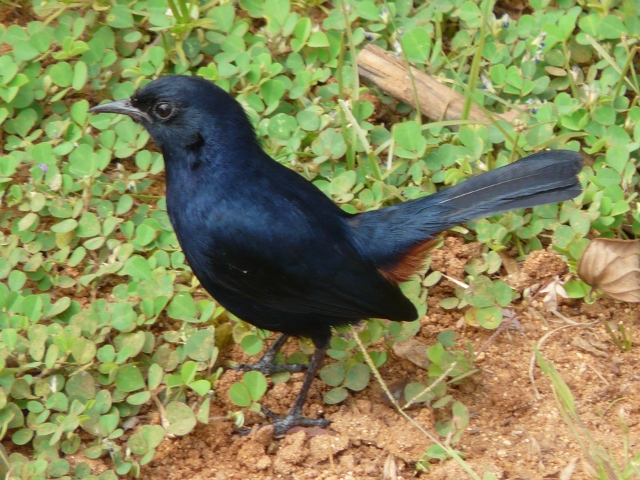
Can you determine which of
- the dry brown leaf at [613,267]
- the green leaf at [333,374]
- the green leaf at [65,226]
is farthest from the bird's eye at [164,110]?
the dry brown leaf at [613,267]

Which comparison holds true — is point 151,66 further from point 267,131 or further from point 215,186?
point 215,186

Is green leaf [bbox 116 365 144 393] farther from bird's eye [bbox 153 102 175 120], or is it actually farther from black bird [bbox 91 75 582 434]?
bird's eye [bbox 153 102 175 120]

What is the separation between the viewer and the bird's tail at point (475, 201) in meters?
4.44

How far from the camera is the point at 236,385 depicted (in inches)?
175

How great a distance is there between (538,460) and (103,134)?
10.2 feet

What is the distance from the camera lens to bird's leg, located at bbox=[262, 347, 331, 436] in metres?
4.52

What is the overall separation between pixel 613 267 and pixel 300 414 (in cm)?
178

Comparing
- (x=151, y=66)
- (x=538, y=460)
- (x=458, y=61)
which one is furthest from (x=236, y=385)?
(x=458, y=61)

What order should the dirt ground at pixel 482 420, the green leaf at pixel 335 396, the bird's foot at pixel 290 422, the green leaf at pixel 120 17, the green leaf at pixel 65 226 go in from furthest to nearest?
the green leaf at pixel 120 17, the green leaf at pixel 65 226, the green leaf at pixel 335 396, the bird's foot at pixel 290 422, the dirt ground at pixel 482 420

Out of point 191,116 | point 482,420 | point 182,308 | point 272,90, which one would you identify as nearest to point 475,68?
point 272,90

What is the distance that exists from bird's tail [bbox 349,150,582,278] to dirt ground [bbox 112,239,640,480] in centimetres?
66

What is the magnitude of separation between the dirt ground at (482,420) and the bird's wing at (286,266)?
552 mm

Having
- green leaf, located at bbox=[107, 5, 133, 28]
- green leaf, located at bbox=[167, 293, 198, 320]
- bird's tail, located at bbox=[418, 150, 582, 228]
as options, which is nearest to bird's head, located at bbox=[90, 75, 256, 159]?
green leaf, located at bbox=[167, 293, 198, 320]

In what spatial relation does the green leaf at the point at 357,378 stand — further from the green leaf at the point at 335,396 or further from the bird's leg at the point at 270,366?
the bird's leg at the point at 270,366
